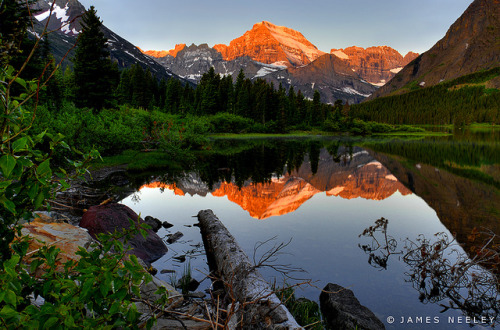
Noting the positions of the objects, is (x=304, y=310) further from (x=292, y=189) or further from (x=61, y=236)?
(x=292, y=189)

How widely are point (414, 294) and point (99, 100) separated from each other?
43024 mm

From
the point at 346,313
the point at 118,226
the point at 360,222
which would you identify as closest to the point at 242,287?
the point at 346,313

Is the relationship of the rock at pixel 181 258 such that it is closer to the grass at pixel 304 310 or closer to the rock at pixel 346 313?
the grass at pixel 304 310

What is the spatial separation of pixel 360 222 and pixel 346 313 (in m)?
7.74

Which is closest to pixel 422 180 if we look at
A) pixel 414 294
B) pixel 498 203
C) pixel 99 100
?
pixel 498 203

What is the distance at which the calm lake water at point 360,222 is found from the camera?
274 inches

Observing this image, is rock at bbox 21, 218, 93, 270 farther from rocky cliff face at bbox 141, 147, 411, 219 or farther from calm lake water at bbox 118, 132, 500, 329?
rocky cliff face at bbox 141, 147, 411, 219

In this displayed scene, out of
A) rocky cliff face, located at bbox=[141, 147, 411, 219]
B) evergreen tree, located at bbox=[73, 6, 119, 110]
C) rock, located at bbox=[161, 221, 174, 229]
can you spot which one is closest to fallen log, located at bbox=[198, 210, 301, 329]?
rock, located at bbox=[161, 221, 174, 229]

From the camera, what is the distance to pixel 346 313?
5730 mm

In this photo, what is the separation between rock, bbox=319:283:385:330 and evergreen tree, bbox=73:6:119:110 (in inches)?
1631

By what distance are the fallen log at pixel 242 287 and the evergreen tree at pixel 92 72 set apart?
36.6 m

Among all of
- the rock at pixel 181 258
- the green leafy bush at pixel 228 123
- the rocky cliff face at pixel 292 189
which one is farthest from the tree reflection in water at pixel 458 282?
Result: the green leafy bush at pixel 228 123

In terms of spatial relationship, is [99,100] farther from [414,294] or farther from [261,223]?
[414,294]

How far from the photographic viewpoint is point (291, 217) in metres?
13.3
